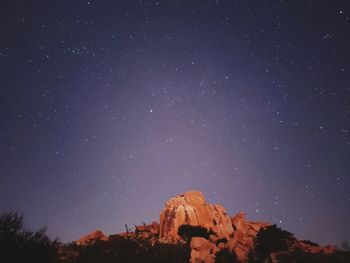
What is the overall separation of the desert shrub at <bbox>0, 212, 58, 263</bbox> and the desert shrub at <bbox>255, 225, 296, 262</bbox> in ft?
58.3

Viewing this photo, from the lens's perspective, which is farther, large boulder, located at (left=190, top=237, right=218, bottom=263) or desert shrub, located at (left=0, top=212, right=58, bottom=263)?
large boulder, located at (left=190, top=237, right=218, bottom=263)

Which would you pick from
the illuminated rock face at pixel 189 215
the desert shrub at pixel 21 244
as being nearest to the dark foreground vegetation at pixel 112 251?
the desert shrub at pixel 21 244

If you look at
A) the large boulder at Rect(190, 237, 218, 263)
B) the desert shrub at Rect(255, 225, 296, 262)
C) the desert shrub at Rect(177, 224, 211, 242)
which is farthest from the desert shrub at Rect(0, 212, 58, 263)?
the desert shrub at Rect(177, 224, 211, 242)

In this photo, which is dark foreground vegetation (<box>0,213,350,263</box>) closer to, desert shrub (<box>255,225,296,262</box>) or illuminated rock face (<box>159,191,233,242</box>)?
desert shrub (<box>255,225,296,262</box>)

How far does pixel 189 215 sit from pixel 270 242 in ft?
42.6

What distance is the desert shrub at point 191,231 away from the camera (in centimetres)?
3312

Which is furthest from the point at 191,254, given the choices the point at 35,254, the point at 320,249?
the point at 35,254

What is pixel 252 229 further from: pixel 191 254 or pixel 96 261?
pixel 96 261

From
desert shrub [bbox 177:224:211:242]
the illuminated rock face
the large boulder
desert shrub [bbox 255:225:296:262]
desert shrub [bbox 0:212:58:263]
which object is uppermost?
the illuminated rock face

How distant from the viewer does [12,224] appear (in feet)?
43.8

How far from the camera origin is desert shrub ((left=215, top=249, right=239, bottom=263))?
74.3ft

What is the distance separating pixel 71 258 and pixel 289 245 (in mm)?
20387

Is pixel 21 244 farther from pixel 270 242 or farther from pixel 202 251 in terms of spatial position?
pixel 270 242

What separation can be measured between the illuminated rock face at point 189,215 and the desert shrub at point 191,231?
1.78 feet
